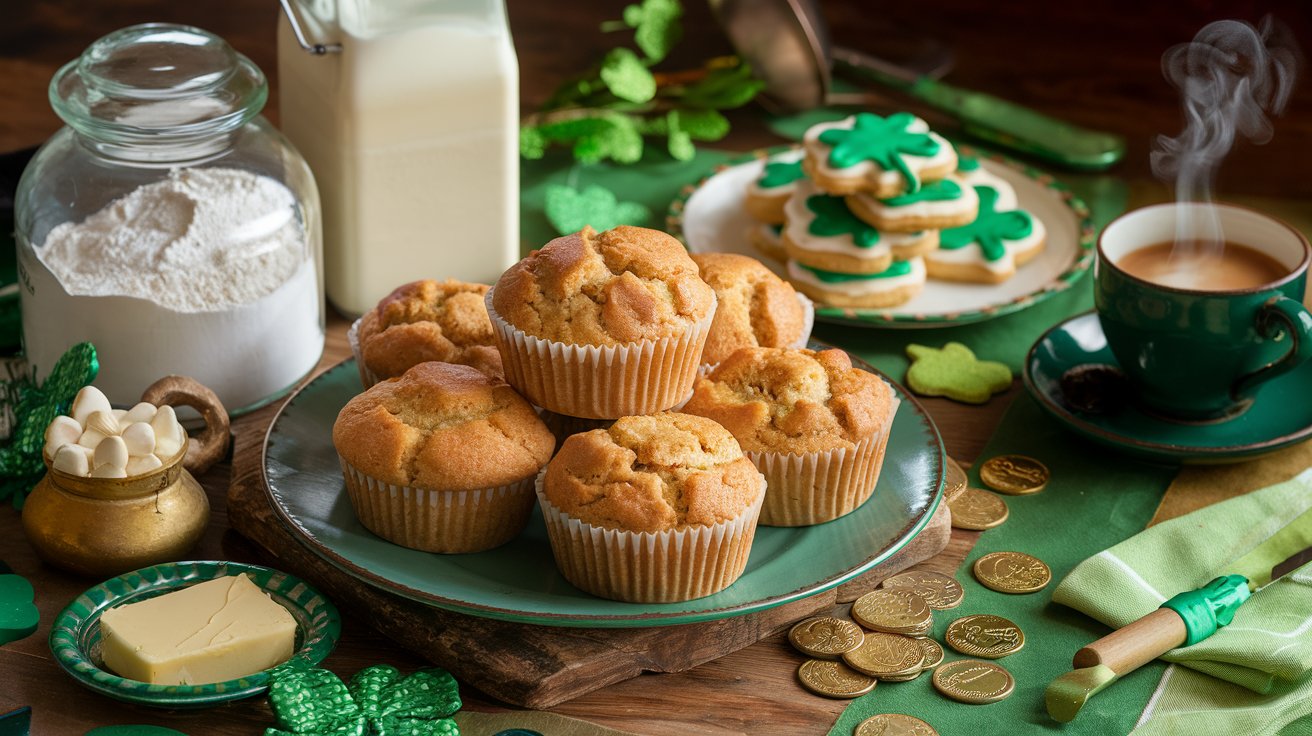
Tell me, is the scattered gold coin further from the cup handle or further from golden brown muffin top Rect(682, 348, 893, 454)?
the cup handle

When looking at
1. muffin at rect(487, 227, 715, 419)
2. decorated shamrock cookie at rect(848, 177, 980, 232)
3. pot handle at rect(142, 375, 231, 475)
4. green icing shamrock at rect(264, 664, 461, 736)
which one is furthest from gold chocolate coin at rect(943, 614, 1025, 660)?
pot handle at rect(142, 375, 231, 475)

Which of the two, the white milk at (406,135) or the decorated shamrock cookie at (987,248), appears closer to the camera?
the white milk at (406,135)

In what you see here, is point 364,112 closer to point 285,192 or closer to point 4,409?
point 285,192

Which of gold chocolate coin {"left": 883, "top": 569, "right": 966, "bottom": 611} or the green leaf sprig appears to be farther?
the green leaf sprig

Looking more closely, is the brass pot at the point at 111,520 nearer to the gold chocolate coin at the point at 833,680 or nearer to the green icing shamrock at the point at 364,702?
the green icing shamrock at the point at 364,702

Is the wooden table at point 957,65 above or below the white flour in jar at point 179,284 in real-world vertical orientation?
below

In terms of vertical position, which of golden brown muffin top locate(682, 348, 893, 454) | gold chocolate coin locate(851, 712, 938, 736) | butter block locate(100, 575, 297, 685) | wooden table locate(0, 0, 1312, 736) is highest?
golden brown muffin top locate(682, 348, 893, 454)

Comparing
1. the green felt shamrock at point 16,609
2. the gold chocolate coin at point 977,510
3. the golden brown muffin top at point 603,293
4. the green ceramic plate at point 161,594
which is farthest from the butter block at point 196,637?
the gold chocolate coin at point 977,510
